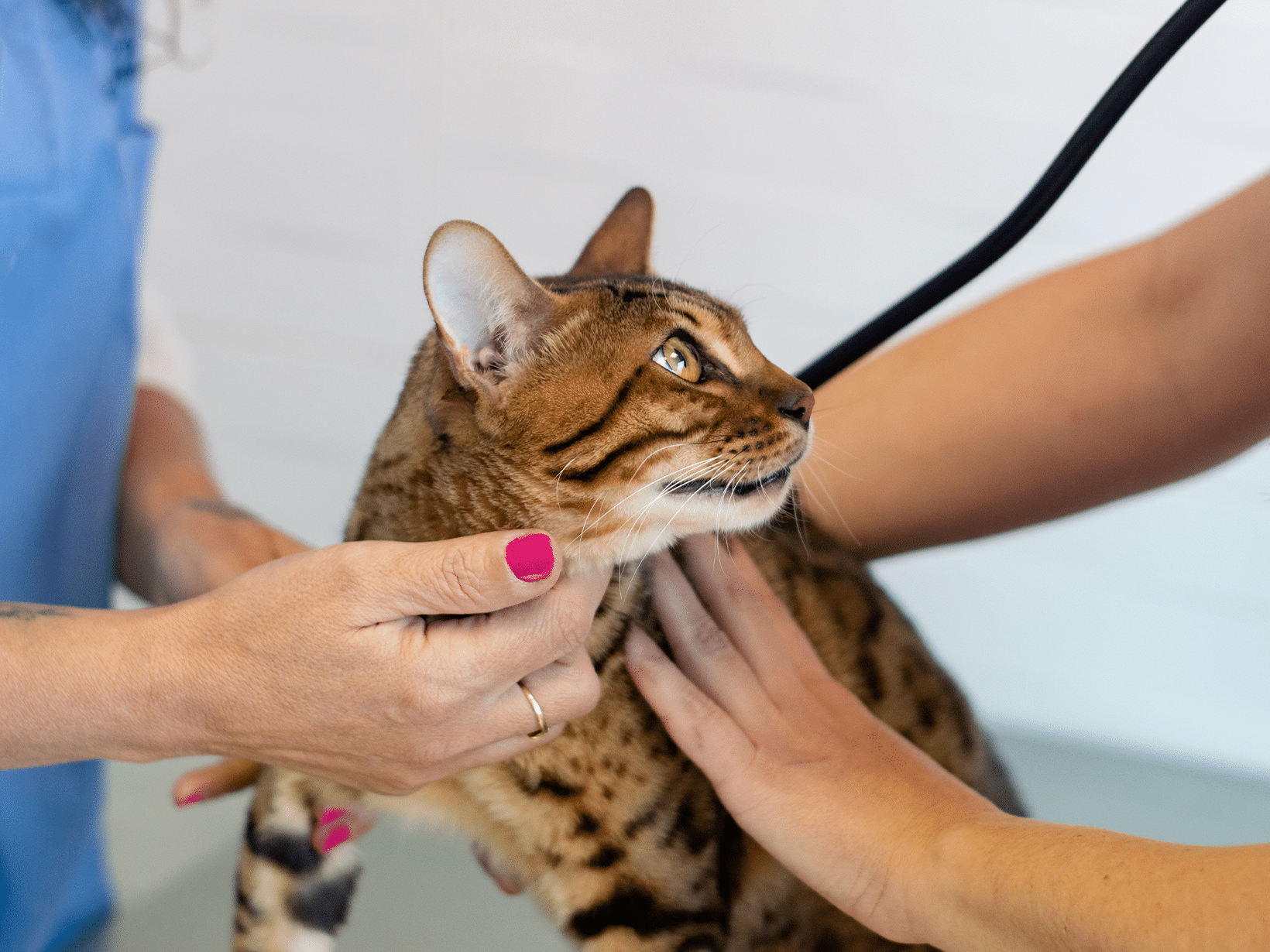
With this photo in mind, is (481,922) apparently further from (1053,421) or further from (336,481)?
(336,481)

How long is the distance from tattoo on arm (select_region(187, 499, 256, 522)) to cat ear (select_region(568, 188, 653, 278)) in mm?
442

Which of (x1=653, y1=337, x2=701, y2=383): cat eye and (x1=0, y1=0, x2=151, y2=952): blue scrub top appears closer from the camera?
(x1=653, y1=337, x2=701, y2=383): cat eye

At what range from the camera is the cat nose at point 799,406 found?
2.32 feet

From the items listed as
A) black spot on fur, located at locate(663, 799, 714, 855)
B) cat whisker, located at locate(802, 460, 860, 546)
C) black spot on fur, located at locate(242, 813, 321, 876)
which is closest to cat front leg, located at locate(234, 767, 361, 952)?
black spot on fur, located at locate(242, 813, 321, 876)

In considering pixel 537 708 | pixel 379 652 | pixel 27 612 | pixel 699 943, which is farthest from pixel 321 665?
pixel 699 943

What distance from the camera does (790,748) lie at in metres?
0.68

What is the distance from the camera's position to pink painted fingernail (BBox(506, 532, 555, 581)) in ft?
1.88

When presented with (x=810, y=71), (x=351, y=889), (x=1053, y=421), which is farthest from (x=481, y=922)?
(x=810, y=71)

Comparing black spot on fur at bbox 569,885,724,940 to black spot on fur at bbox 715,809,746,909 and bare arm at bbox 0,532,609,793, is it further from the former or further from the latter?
bare arm at bbox 0,532,609,793

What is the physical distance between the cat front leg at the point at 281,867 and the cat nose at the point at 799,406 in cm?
48

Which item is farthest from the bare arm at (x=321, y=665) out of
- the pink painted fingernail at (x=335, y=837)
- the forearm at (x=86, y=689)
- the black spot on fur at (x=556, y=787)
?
the pink painted fingernail at (x=335, y=837)

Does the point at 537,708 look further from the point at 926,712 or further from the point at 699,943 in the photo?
the point at 926,712

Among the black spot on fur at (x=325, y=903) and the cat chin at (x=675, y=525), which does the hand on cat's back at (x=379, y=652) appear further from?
the black spot on fur at (x=325, y=903)

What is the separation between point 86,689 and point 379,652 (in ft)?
0.63
